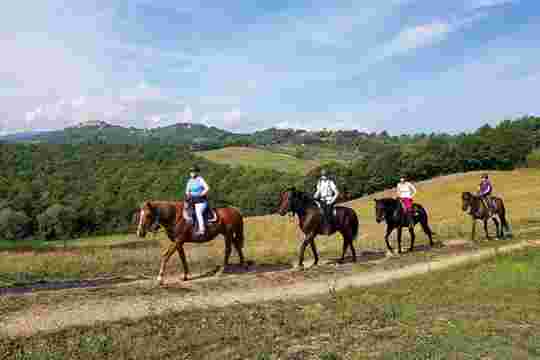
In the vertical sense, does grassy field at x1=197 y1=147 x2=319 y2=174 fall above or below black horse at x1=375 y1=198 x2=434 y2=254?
above

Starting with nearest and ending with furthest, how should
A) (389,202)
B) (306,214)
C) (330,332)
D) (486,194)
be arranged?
(330,332) → (306,214) → (389,202) → (486,194)

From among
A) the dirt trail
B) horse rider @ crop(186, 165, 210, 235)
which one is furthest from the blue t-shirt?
the dirt trail

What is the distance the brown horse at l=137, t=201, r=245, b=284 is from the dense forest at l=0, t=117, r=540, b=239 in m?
64.8

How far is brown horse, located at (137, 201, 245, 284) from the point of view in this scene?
479 inches

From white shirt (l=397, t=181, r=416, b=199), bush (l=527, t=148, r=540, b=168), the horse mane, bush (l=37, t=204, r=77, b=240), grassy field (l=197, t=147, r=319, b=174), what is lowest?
bush (l=37, t=204, r=77, b=240)

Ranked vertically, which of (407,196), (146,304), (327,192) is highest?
(327,192)

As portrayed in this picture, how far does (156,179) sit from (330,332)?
10741cm

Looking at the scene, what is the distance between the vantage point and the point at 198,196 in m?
13.2

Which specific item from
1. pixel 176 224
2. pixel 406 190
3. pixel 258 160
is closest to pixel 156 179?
pixel 258 160

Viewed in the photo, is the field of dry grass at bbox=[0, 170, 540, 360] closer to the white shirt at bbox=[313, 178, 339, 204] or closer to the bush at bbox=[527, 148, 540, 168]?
the white shirt at bbox=[313, 178, 339, 204]

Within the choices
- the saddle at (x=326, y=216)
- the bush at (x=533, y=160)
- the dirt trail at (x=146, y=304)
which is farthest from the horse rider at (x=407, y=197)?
the bush at (x=533, y=160)

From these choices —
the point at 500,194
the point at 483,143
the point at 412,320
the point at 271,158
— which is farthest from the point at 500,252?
the point at 271,158

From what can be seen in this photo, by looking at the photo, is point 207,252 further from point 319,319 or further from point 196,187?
point 319,319

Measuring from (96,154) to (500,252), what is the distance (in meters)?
136
